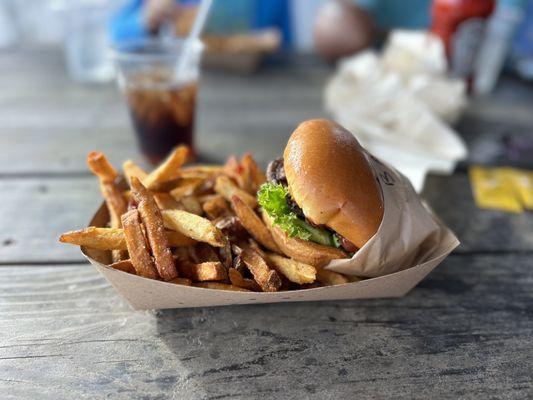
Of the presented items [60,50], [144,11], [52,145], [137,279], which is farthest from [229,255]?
[60,50]

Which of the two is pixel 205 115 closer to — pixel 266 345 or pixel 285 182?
pixel 285 182

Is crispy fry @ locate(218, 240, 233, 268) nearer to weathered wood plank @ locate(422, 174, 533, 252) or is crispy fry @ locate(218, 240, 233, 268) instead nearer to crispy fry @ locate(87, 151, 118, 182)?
crispy fry @ locate(87, 151, 118, 182)

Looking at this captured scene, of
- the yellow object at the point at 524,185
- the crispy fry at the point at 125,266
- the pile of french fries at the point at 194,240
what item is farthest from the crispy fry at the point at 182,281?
the yellow object at the point at 524,185

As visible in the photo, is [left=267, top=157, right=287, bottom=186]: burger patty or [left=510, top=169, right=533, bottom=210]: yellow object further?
[left=510, top=169, right=533, bottom=210]: yellow object

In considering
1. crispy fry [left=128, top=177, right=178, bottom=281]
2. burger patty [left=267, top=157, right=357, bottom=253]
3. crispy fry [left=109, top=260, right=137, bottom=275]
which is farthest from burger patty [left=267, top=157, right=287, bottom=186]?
crispy fry [left=109, top=260, right=137, bottom=275]

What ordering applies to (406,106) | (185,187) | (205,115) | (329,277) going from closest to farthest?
(329,277) → (185,187) → (406,106) → (205,115)

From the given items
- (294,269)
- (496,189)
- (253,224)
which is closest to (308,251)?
(294,269)

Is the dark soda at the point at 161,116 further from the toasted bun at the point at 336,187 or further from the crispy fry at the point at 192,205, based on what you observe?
the toasted bun at the point at 336,187
